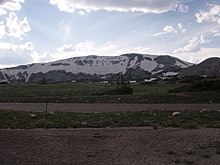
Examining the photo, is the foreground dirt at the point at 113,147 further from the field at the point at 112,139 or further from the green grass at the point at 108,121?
the green grass at the point at 108,121

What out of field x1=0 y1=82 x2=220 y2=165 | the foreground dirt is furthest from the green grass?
the foreground dirt

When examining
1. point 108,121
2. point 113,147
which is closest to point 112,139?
point 113,147

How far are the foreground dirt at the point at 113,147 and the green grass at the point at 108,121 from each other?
5.68 ft

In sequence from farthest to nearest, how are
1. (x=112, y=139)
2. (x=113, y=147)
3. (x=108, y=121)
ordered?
(x=108, y=121) → (x=112, y=139) → (x=113, y=147)

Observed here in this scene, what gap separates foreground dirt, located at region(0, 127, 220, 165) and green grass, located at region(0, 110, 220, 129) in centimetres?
173

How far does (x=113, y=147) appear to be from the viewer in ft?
48.3

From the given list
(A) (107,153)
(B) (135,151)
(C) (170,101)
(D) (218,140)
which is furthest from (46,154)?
(C) (170,101)

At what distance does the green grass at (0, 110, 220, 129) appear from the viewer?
67.7 feet

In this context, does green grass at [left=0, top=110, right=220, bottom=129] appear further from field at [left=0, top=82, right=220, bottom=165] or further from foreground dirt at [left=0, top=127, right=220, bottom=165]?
foreground dirt at [left=0, top=127, right=220, bottom=165]

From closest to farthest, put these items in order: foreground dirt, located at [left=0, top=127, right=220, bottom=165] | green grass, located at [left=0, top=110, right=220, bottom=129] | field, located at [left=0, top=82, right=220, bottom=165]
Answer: foreground dirt, located at [left=0, top=127, right=220, bottom=165] < field, located at [left=0, top=82, right=220, bottom=165] < green grass, located at [left=0, top=110, right=220, bottom=129]

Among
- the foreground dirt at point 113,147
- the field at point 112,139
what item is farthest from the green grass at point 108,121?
the foreground dirt at point 113,147

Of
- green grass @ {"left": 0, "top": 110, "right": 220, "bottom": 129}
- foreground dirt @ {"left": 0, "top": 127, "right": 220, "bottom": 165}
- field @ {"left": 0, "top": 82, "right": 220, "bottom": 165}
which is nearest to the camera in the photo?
foreground dirt @ {"left": 0, "top": 127, "right": 220, "bottom": 165}

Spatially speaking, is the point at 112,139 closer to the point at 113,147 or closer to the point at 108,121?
the point at 113,147

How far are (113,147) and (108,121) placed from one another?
6.96 m
